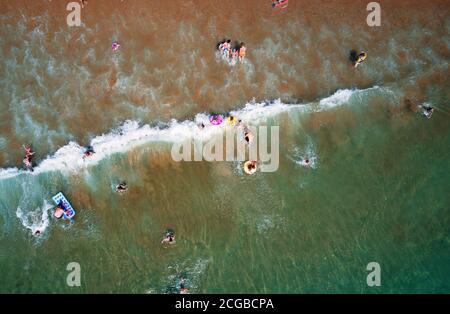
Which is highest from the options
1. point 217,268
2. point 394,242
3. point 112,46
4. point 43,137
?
point 112,46

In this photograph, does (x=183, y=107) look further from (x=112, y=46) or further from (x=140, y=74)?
(x=112, y=46)

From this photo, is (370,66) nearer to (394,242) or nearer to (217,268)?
(394,242)

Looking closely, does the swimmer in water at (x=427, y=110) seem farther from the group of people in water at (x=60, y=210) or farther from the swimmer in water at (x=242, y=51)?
the group of people in water at (x=60, y=210)

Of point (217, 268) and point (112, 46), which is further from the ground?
point (112, 46)

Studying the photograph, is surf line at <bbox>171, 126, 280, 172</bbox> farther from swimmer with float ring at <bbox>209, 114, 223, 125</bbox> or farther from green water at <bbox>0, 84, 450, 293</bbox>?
swimmer with float ring at <bbox>209, 114, 223, 125</bbox>

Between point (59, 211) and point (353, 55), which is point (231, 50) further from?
point (59, 211)
